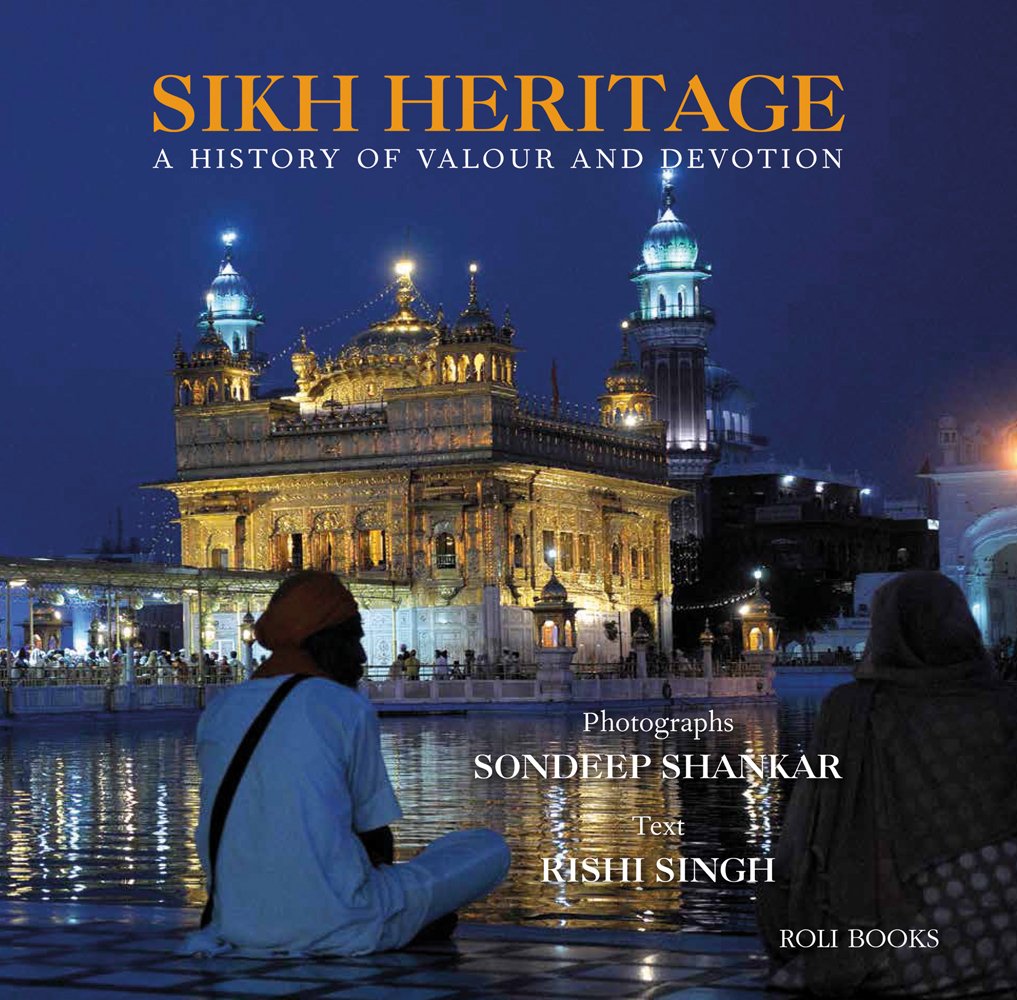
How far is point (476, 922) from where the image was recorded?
23.9 feet

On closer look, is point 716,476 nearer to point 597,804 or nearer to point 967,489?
point 967,489

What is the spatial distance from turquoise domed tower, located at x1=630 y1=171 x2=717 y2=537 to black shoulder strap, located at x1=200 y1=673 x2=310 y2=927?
6650cm

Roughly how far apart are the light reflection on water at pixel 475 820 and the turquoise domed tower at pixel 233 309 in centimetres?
5054

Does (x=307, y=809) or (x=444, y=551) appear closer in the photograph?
(x=307, y=809)

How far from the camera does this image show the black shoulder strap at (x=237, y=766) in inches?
227

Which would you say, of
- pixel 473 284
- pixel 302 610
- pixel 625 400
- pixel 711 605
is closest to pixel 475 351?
pixel 473 284

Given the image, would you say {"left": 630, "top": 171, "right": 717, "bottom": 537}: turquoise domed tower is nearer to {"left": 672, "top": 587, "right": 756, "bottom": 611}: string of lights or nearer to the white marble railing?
{"left": 672, "top": 587, "right": 756, "bottom": 611}: string of lights

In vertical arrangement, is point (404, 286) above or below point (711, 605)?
above

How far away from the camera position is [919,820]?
5152mm

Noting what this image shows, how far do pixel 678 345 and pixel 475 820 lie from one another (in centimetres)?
6249

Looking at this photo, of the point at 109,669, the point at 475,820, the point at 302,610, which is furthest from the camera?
the point at 109,669

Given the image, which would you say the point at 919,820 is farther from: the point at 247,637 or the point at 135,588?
the point at 247,637

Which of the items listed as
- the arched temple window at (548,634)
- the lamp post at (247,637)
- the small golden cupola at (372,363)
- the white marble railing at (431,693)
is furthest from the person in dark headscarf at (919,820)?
A: the small golden cupola at (372,363)

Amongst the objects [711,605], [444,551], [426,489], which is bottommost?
[711,605]
